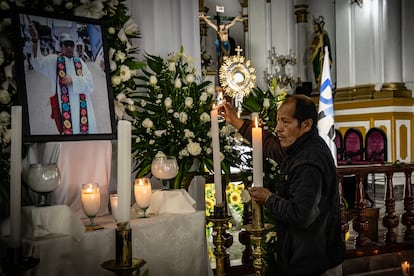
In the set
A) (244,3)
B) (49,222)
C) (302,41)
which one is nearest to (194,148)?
(49,222)

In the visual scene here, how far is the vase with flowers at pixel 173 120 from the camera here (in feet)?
9.00

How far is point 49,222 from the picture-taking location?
2031 millimetres

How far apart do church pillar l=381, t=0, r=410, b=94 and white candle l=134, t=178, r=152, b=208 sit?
10.3 metres

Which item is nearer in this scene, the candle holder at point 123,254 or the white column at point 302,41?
the candle holder at point 123,254

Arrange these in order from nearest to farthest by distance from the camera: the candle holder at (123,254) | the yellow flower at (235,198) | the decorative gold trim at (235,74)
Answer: the candle holder at (123,254), the yellow flower at (235,198), the decorative gold trim at (235,74)

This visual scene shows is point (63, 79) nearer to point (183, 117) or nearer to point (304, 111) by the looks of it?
point (183, 117)

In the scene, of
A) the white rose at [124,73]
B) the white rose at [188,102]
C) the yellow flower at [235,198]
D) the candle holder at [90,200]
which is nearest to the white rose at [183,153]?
the white rose at [188,102]

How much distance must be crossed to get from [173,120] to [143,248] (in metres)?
0.73

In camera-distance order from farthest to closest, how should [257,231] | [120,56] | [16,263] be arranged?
1. [120,56]
2. [257,231]
3. [16,263]

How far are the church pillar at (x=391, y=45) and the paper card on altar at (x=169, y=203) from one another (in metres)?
10.1

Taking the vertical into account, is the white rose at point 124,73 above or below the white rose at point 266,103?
above

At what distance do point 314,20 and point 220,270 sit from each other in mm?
12774

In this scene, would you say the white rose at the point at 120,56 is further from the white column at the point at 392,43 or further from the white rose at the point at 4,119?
the white column at the point at 392,43

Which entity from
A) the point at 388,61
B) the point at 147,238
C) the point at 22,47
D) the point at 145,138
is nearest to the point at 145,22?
the point at 145,138
